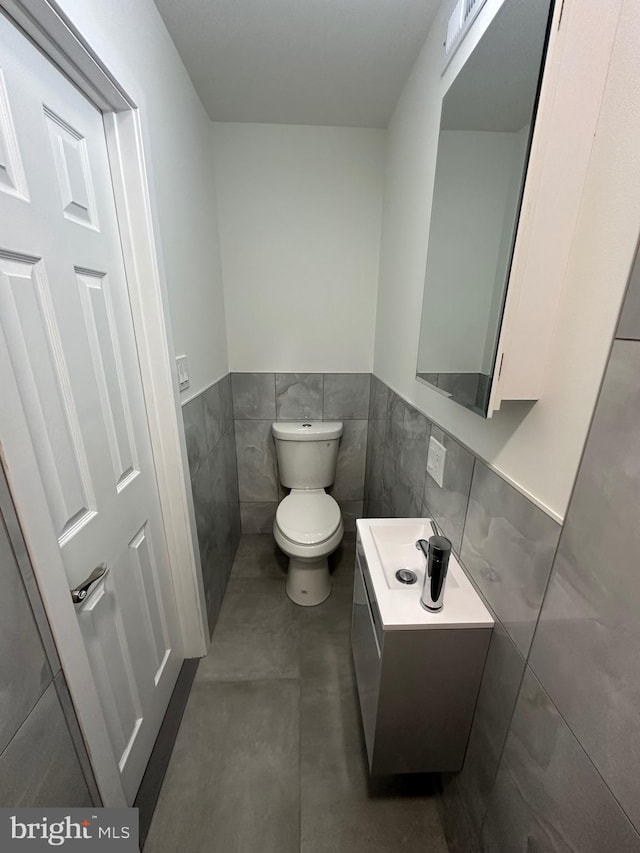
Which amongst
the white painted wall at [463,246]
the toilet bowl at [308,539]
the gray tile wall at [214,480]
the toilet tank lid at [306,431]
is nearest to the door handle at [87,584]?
the gray tile wall at [214,480]

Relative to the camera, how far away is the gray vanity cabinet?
30.5 inches

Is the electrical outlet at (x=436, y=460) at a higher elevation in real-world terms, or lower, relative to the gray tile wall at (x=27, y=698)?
higher

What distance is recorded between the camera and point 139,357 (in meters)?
1.05

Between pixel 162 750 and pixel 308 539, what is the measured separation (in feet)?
2.87

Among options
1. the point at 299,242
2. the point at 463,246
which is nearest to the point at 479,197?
the point at 463,246

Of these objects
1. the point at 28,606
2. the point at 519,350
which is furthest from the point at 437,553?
the point at 28,606

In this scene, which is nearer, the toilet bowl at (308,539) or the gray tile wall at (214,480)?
the gray tile wall at (214,480)

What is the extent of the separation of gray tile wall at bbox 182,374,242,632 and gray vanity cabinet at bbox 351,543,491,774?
80 cm

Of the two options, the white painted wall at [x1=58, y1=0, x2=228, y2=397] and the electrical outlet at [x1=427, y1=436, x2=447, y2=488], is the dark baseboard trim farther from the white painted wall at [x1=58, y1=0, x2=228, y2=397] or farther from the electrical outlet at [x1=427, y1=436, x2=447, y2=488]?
the electrical outlet at [x1=427, y1=436, x2=447, y2=488]

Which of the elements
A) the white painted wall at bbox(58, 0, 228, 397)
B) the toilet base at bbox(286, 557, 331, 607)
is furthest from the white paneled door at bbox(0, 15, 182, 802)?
the toilet base at bbox(286, 557, 331, 607)

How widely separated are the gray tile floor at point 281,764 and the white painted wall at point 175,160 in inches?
47.7

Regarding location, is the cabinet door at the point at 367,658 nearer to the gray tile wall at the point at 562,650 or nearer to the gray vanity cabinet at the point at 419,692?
the gray vanity cabinet at the point at 419,692

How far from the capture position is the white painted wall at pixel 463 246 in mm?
709

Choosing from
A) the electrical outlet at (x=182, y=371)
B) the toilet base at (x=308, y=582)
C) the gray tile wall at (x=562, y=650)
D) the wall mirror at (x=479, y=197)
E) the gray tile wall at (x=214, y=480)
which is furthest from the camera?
the toilet base at (x=308, y=582)
